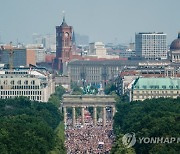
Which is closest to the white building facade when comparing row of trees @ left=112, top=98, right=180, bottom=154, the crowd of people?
the crowd of people

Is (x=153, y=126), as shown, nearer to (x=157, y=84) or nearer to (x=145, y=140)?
(x=145, y=140)

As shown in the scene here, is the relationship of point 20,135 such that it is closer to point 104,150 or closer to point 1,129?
point 1,129

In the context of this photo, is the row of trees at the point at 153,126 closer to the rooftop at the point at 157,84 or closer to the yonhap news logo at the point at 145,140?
the yonhap news logo at the point at 145,140

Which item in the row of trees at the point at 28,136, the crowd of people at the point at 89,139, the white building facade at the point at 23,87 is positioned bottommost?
the crowd of people at the point at 89,139

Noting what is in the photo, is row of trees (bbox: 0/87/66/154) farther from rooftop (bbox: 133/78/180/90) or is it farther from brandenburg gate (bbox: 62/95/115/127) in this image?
brandenburg gate (bbox: 62/95/115/127)

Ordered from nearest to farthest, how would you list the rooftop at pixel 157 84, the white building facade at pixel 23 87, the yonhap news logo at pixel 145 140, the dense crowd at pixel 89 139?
the yonhap news logo at pixel 145 140 → the dense crowd at pixel 89 139 → the rooftop at pixel 157 84 → the white building facade at pixel 23 87

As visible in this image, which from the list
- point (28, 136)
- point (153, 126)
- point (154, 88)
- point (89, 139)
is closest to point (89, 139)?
point (89, 139)

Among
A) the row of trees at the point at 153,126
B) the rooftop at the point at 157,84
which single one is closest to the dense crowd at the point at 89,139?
the row of trees at the point at 153,126

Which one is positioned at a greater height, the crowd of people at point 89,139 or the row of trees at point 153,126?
the row of trees at point 153,126
